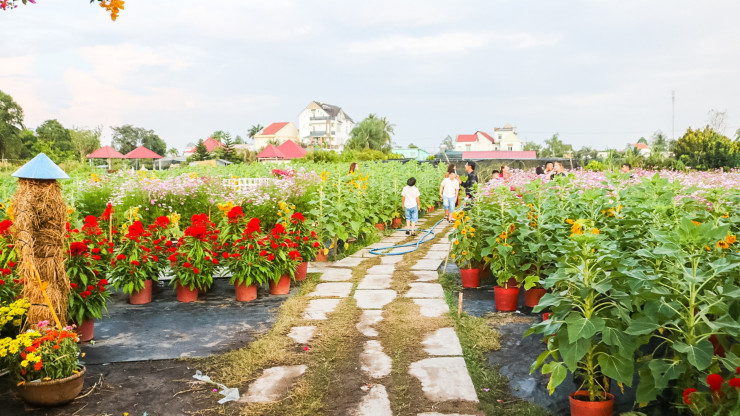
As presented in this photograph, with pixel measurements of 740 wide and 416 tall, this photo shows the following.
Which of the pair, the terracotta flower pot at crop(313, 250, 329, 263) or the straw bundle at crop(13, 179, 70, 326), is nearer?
the straw bundle at crop(13, 179, 70, 326)

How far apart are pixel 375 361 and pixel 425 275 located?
2.93m

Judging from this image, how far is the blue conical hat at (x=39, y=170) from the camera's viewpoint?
121 inches

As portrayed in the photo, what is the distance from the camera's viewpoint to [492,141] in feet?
283

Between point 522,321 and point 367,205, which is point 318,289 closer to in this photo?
point 522,321

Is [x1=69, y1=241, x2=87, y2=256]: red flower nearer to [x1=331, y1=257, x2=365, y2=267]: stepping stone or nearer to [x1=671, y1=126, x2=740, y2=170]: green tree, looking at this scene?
[x1=331, y1=257, x2=365, y2=267]: stepping stone

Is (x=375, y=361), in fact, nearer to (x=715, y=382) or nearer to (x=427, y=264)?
(x=715, y=382)

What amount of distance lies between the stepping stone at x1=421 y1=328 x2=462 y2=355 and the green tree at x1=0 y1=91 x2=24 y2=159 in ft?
156

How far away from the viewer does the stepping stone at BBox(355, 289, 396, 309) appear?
5137 mm

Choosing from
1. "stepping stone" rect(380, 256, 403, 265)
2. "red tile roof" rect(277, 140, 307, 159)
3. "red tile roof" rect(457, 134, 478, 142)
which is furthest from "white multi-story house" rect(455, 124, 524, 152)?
"stepping stone" rect(380, 256, 403, 265)

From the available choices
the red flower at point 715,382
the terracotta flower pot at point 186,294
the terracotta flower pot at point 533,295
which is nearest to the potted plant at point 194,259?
the terracotta flower pot at point 186,294

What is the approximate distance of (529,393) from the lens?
10.4ft

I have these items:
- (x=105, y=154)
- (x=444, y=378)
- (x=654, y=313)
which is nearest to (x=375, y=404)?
(x=444, y=378)

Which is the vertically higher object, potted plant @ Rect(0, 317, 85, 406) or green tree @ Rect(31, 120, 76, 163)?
green tree @ Rect(31, 120, 76, 163)

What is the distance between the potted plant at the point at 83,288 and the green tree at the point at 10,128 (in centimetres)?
4624
